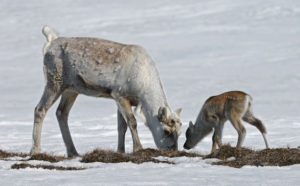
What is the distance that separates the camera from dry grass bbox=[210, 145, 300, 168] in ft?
37.3

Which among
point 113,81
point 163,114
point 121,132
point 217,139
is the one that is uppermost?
point 113,81

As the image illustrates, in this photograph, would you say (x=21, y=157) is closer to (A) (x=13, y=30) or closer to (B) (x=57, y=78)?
(B) (x=57, y=78)

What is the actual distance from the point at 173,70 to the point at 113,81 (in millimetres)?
28151

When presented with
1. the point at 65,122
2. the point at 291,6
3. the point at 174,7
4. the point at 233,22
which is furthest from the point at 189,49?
the point at 65,122

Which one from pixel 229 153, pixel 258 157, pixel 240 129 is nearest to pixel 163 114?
pixel 240 129

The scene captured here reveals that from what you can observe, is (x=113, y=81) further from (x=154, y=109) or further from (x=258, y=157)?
(x=258, y=157)

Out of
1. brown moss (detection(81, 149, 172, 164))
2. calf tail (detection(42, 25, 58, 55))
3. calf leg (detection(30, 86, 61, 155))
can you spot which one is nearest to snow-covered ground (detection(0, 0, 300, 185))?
brown moss (detection(81, 149, 172, 164))

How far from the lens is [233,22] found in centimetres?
5781

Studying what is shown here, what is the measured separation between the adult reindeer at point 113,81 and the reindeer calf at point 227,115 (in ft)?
2.29

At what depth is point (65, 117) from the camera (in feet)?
53.4

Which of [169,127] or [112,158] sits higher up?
[169,127]

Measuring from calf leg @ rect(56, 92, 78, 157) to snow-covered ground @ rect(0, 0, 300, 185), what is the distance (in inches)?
62.8

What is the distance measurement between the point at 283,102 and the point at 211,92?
3.98m

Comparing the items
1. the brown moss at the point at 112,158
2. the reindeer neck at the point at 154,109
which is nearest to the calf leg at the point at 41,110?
the reindeer neck at the point at 154,109
